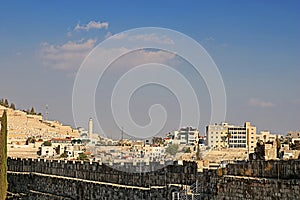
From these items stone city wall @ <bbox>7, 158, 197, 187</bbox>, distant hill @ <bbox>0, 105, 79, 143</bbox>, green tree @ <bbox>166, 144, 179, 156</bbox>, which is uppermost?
distant hill @ <bbox>0, 105, 79, 143</bbox>

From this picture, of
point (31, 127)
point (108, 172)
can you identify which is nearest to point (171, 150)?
point (108, 172)

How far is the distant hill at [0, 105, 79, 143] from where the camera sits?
302 ft

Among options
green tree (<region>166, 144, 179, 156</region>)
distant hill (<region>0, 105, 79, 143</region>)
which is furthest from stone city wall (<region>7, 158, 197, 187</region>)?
distant hill (<region>0, 105, 79, 143</region>)

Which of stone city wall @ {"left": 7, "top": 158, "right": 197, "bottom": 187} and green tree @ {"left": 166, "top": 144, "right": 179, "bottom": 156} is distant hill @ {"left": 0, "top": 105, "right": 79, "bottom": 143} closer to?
green tree @ {"left": 166, "top": 144, "right": 179, "bottom": 156}

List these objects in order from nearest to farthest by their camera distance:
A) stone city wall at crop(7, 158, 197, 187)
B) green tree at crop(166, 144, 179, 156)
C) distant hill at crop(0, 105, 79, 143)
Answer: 1. stone city wall at crop(7, 158, 197, 187)
2. green tree at crop(166, 144, 179, 156)
3. distant hill at crop(0, 105, 79, 143)

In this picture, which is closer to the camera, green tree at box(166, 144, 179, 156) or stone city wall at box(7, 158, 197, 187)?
stone city wall at box(7, 158, 197, 187)

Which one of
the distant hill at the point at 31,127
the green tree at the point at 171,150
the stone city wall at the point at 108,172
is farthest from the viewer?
the distant hill at the point at 31,127

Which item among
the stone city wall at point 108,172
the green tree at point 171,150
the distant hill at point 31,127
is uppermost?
the distant hill at point 31,127

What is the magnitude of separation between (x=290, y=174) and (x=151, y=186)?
4.61 m

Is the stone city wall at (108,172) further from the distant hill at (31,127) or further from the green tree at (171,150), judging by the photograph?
the distant hill at (31,127)

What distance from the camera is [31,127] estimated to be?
326 feet

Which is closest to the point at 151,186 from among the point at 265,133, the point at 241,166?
the point at 241,166

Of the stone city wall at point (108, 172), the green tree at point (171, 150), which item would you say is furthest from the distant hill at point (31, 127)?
the stone city wall at point (108, 172)

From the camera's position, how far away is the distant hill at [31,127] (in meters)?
91.9
